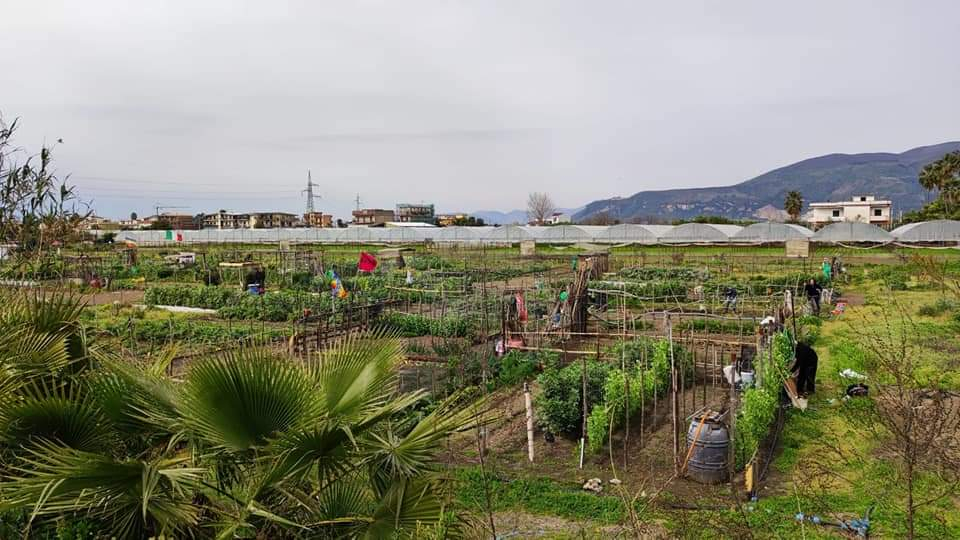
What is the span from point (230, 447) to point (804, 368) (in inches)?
370

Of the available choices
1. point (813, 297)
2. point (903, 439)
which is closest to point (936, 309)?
point (813, 297)

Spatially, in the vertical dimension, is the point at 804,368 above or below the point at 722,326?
above

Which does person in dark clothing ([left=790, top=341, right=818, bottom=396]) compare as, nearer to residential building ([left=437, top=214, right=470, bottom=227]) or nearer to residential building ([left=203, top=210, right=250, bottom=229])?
residential building ([left=437, top=214, right=470, bottom=227])

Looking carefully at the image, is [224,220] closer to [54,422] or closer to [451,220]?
[451,220]

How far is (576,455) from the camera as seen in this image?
809 cm

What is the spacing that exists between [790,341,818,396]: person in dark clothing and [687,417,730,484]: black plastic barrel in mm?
3447

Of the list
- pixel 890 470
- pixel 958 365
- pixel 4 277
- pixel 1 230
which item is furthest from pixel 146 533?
pixel 958 365

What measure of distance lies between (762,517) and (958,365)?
8.70 m

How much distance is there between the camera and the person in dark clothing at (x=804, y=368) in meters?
10.1

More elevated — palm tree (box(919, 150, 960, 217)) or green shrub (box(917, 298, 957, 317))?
palm tree (box(919, 150, 960, 217))

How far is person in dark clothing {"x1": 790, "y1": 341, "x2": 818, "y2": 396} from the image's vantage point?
10062 mm

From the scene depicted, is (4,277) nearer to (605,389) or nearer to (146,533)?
(146,533)

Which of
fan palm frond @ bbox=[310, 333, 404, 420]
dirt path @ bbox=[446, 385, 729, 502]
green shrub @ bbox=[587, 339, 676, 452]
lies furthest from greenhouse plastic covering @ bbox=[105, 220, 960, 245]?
fan palm frond @ bbox=[310, 333, 404, 420]

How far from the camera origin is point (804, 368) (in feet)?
33.4
